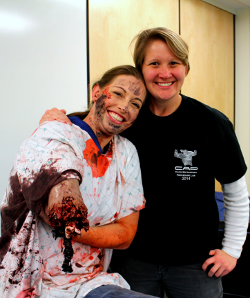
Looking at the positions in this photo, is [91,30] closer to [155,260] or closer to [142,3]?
[142,3]

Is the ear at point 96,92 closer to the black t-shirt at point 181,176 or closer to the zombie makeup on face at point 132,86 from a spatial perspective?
the zombie makeup on face at point 132,86

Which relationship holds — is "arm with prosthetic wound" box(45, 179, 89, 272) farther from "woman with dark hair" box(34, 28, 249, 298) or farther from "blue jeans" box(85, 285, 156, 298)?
"woman with dark hair" box(34, 28, 249, 298)

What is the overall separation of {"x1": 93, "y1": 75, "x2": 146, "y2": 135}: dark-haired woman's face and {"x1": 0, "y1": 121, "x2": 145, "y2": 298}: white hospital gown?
0.29ft

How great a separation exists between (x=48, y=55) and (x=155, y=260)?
4.80ft

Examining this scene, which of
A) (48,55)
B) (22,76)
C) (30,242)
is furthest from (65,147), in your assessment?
(48,55)

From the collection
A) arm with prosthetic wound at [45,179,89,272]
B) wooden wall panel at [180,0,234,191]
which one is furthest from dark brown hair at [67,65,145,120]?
wooden wall panel at [180,0,234,191]

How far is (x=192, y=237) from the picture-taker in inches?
50.0

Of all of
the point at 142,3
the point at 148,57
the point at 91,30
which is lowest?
the point at 148,57

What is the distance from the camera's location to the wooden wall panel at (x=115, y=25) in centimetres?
226

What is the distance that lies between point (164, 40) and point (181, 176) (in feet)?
1.89

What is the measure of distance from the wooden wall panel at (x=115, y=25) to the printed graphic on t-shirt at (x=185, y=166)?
3.64ft

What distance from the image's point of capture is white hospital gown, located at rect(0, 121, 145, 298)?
2.56 ft

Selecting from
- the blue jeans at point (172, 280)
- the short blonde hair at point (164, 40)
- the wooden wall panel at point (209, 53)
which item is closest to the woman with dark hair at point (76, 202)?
the short blonde hair at point (164, 40)

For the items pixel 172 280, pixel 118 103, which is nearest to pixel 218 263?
pixel 172 280
